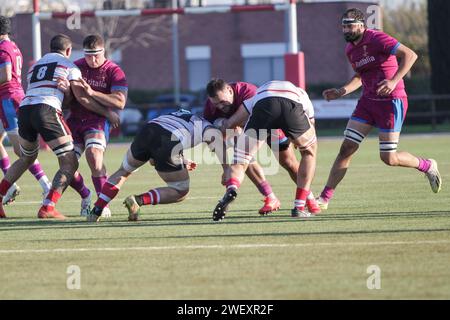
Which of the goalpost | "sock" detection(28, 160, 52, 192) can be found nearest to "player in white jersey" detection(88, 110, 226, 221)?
"sock" detection(28, 160, 52, 192)

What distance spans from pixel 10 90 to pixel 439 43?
26.8m

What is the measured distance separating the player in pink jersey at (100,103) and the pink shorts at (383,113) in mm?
2710

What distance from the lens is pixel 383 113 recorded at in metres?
12.0

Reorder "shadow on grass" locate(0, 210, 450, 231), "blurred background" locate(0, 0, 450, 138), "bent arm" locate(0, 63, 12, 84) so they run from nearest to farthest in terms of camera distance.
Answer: "shadow on grass" locate(0, 210, 450, 231) → "bent arm" locate(0, 63, 12, 84) → "blurred background" locate(0, 0, 450, 138)

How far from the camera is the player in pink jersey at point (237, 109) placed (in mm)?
→ 11156

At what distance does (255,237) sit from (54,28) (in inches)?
1794

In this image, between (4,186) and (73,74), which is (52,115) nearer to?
(73,74)

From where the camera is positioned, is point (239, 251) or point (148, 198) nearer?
point (239, 251)

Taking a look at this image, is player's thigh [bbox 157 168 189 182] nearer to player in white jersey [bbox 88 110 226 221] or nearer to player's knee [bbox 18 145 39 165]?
player in white jersey [bbox 88 110 226 221]

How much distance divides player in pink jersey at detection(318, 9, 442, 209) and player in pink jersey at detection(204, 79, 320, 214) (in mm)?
513

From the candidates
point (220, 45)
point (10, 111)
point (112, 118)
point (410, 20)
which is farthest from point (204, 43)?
point (112, 118)

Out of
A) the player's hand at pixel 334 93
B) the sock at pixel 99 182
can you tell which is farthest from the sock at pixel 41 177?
the player's hand at pixel 334 93

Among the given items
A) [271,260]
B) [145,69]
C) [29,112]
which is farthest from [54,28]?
[271,260]

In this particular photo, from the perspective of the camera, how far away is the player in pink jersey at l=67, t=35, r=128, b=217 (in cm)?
1208
